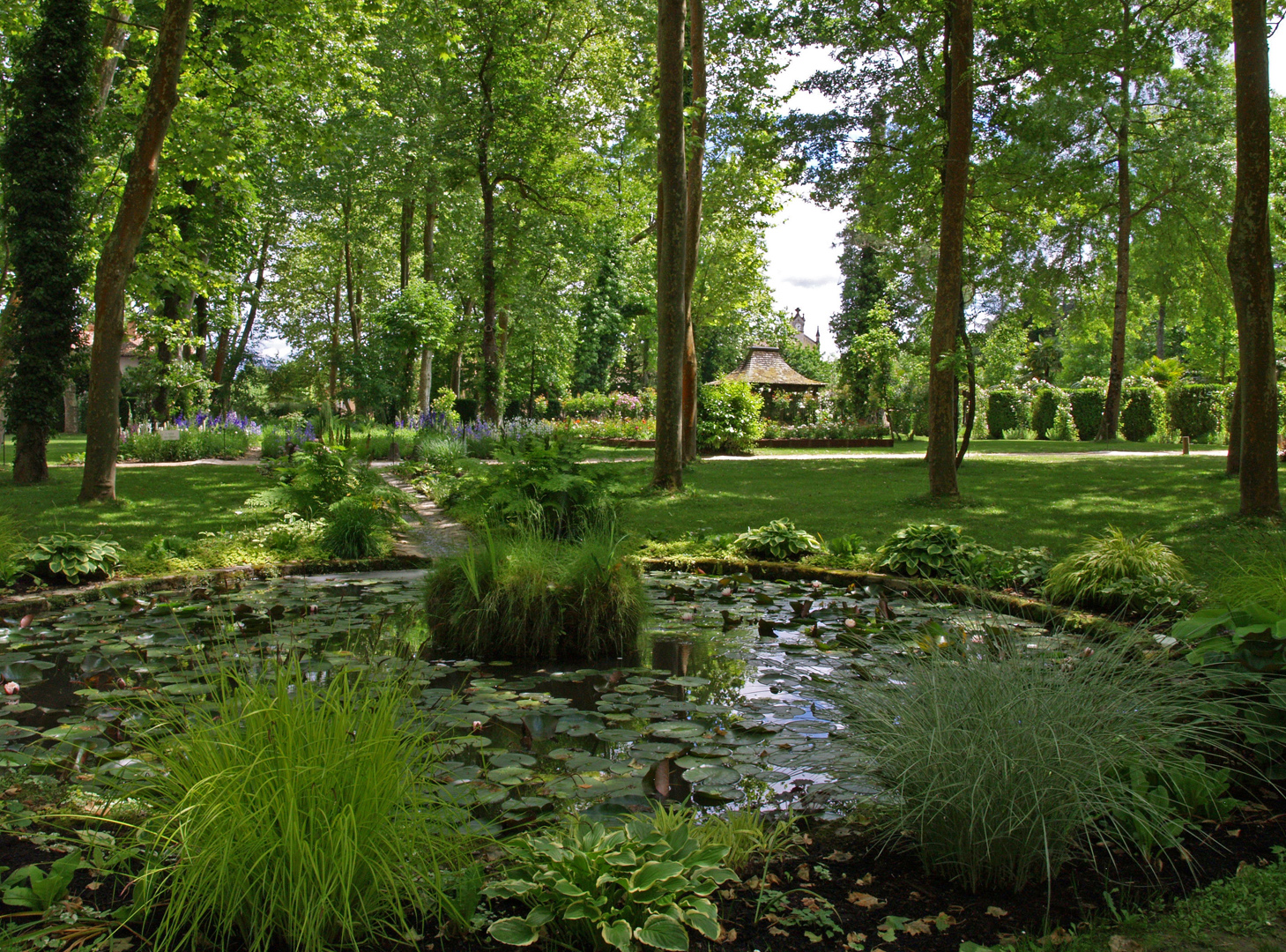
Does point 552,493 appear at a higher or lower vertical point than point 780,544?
higher

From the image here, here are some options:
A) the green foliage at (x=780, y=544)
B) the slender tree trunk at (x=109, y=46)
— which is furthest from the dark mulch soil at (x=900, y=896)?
the slender tree trunk at (x=109, y=46)

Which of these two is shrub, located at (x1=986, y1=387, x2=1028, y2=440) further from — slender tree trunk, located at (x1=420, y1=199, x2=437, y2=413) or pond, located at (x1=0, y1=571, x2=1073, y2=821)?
pond, located at (x1=0, y1=571, x2=1073, y2=821)

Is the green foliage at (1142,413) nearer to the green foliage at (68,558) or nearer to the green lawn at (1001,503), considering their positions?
the green lawn at (1001,503)

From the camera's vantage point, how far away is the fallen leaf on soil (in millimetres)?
2303

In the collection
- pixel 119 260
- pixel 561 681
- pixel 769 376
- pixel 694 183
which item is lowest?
pixel 561 681

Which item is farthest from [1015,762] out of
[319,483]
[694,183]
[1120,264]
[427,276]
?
[427,276]

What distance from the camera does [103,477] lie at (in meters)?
10.1

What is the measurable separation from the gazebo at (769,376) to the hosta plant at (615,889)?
3261cm

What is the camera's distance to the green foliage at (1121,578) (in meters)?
5.19

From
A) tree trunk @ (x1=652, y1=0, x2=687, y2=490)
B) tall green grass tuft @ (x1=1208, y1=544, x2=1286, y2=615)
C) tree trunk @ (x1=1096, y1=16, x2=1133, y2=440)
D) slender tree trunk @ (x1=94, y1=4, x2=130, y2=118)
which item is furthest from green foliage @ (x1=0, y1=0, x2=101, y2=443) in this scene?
tree trunk @ (x1=1096, y1=16, x2=1133, y2=440)

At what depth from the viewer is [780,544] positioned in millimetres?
7512

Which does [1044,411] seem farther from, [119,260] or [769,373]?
[119,260]

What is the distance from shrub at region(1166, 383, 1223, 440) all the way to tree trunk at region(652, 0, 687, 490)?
20.1m

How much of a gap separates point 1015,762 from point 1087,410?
100 ft
